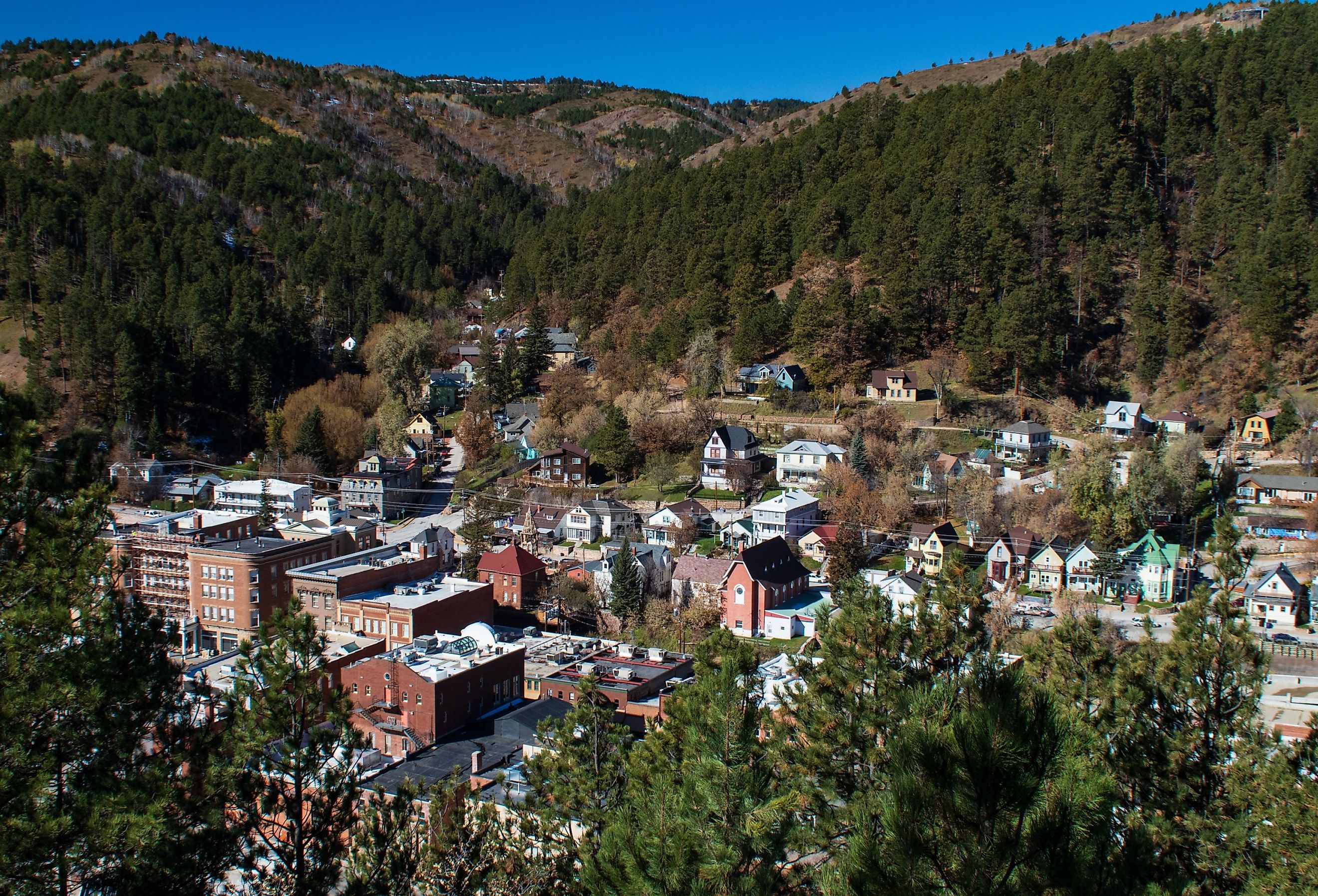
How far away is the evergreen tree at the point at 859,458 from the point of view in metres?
26.1

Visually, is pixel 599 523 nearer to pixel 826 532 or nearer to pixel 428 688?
pixel 826 532

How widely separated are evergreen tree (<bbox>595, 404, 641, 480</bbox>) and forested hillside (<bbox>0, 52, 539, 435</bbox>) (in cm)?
1570

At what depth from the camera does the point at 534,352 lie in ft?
130

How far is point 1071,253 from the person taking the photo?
34.2 metres

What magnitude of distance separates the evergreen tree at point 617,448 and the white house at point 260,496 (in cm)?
852

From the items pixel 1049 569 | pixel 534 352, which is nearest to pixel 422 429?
pixel 534 352

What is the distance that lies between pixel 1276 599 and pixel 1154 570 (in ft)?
7.58

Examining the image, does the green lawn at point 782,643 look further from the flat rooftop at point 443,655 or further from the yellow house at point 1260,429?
the yellow house at point 1260,429

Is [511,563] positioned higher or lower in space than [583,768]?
lower

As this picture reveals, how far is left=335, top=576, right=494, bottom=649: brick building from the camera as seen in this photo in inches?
771

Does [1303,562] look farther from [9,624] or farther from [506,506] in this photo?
[9,624]

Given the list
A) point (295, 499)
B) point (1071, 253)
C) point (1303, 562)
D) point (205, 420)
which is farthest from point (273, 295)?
point (1303, 562)

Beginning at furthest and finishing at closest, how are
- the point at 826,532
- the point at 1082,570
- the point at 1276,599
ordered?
the point at 826,532
the point at 1082,570
the point at 1276,599

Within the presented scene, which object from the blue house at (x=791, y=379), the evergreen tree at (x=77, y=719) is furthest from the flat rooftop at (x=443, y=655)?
the blue house at (x=791, y=379)
